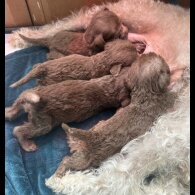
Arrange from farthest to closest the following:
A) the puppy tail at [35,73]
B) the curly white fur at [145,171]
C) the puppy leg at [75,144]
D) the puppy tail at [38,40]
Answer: the puppy tail at [38,40]
the puppy tail at [35,73]
the puppy leg at [75,144]
the curly white fur at [145,171]

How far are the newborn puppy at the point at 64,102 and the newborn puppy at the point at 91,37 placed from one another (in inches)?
9.6

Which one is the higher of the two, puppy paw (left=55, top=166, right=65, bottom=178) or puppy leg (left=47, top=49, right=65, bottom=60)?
puppy leg (left=47, top=49, right=65, bottom=60)

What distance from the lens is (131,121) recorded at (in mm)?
1426

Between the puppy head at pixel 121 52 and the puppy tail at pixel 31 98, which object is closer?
the puppy tail at pixel 31 98

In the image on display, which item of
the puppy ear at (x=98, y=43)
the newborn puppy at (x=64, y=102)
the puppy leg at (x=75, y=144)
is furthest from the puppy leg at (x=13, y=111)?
the puppy ear at (x=98, y=43)

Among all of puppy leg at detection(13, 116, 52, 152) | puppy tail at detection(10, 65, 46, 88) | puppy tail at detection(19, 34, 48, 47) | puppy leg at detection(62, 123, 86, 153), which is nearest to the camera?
puppy leg at detection(62, 123, 86, 153)

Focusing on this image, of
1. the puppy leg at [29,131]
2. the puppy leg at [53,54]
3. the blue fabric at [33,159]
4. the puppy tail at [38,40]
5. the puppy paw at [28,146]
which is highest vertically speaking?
the puppy tail at [38,40]

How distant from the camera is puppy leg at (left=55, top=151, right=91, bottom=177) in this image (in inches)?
53.8

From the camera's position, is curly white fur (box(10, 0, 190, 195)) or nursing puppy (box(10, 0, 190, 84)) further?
nursing puppy (box(10, 0, 190, 84))

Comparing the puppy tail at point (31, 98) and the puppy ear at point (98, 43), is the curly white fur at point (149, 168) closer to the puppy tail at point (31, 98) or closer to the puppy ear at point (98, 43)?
the puppy tail at point (31, 98)

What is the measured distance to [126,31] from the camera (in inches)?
73.8

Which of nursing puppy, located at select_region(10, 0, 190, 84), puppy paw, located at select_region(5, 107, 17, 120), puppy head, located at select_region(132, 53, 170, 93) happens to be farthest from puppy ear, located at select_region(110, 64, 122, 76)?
puppy paw, located at select_region(5, 107, 17, 120)

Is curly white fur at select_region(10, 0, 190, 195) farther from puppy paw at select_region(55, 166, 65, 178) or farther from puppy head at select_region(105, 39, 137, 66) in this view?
puppy head at select_region(105, 39, 137, 66)

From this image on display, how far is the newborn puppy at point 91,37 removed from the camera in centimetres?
176
